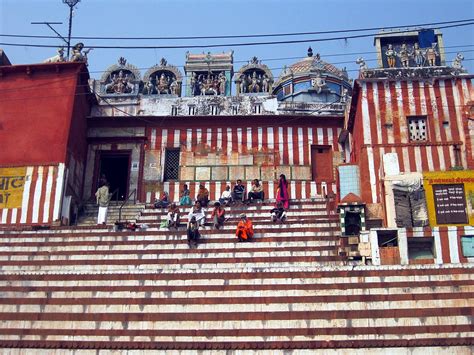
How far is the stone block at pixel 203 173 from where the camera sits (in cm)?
2123

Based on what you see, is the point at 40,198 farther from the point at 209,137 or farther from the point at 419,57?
the point at 419,57

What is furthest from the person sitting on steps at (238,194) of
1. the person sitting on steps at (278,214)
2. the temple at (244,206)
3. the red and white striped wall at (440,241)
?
the red and white striped wall at (440,241)

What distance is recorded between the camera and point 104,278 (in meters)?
14.0

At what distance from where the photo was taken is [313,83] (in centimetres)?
2448

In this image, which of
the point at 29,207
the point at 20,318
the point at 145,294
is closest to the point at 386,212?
the point at 145,294

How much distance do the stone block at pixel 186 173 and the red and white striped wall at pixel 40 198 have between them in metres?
4.25

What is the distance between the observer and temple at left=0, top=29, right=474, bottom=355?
12.7 metres

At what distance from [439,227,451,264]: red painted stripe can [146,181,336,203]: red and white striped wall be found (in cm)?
626

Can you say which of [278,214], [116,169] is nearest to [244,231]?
[278,214]

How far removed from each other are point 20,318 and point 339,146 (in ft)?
41.0

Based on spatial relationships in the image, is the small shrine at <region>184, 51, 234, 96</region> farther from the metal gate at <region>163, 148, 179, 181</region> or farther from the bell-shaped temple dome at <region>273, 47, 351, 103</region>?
the metal gate at <region>163, 148, 179, 181</region>

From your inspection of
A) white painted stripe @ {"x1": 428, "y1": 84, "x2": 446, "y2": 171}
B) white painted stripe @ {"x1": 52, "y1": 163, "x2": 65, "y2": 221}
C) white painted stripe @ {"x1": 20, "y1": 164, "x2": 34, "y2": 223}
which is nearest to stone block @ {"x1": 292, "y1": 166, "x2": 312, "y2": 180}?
white painted stripe @ {"x1": 428, "y1": 84, "x2": 446, "y2": 171}

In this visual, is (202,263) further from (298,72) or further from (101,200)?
(298,72)

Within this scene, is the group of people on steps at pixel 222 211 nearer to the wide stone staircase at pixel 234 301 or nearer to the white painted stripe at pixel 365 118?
the wide stone staircase at pixel 234 301
